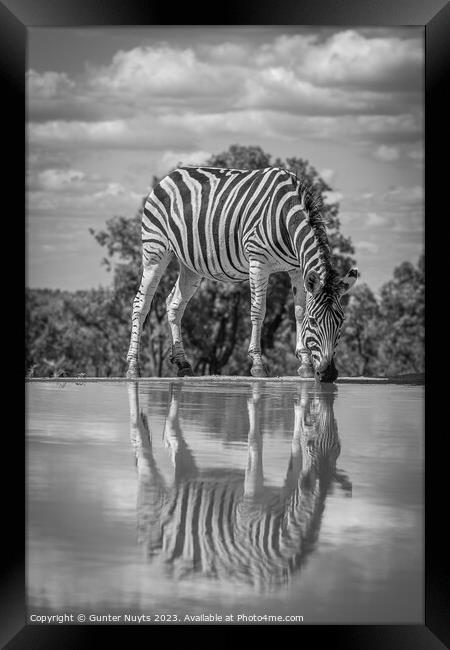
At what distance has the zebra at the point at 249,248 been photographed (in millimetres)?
11328

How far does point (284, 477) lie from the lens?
713cm

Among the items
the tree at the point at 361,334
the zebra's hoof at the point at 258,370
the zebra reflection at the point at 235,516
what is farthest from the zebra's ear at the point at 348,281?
the tree at the point at 361,334

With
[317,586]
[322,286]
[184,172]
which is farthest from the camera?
[184,172]

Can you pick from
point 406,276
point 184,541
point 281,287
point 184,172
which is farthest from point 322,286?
point 406,276

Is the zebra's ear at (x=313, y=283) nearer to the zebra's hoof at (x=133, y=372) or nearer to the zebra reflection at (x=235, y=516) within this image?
the zebra's hoof at (x=133, y=372)

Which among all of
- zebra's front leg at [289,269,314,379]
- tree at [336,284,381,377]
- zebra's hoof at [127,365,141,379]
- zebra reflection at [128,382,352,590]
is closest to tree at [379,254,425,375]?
tree at [336,284,381,377]

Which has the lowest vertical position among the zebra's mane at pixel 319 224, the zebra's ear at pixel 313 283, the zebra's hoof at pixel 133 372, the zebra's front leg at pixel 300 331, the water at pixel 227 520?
the water at pixel 227 520

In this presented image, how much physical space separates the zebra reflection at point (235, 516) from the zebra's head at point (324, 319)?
3439 mm

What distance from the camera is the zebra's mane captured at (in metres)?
11.3

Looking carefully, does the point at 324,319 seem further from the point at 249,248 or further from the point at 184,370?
the point at 184,370
